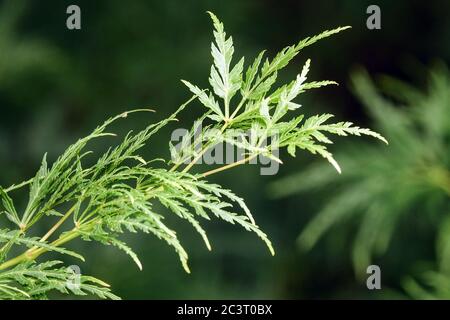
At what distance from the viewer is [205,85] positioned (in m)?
Answer: 2.90

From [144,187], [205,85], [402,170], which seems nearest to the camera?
[144,187]

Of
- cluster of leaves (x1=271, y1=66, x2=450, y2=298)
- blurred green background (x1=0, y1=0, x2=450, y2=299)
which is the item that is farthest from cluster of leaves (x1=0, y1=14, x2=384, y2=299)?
blurred green background (x1=0, y1=0, x2=450, y2=299)

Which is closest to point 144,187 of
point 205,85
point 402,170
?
point 402,170

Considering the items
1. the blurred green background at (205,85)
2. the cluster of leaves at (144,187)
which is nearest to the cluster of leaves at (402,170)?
the blurred green background at (205,85)

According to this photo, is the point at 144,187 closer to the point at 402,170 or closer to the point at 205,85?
the point at 402,170

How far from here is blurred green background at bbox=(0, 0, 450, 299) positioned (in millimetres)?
2658

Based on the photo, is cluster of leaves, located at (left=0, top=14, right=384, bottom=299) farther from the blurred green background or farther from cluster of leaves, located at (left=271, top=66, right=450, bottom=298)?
the blurred green background
